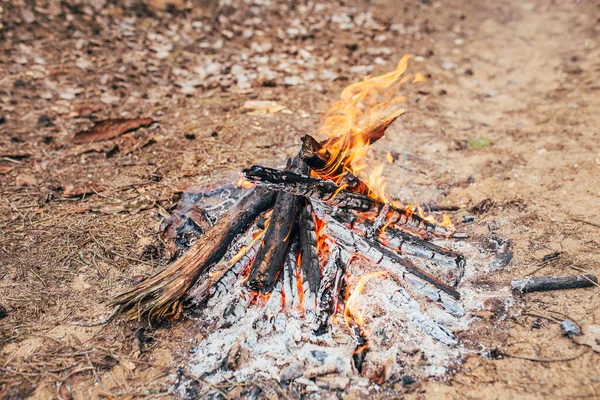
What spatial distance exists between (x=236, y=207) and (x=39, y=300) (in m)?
1.59

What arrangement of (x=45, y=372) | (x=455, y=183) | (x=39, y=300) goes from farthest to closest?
(x=455, y=183)
(x=39, y=300)
(x=45, y=372)

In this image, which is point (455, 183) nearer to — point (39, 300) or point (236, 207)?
point (236, 207)

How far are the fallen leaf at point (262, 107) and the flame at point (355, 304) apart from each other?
3179 mm

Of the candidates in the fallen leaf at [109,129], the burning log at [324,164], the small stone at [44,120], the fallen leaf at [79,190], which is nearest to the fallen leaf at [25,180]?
the fallen leaf at [79,190]

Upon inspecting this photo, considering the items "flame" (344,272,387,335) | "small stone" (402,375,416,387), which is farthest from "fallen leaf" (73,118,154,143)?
"small stone" (402,375,416,387)

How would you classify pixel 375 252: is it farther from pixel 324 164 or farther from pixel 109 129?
pixel 109 129

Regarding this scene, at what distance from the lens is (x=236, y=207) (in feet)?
10.6

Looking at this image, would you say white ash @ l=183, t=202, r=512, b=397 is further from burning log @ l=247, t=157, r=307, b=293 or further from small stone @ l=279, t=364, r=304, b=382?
burning log @ l=247, t=157, r=307, b=293

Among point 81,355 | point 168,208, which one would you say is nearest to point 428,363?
point 81,355

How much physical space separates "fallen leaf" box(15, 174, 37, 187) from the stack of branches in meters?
2.23

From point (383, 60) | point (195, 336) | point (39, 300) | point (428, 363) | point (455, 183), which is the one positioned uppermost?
point (383, 60)

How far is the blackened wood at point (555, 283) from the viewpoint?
2977 mm

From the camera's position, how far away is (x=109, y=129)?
5086mm

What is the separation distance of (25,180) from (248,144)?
7.77 feet
